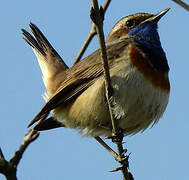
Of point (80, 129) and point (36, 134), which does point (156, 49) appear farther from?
point (36, 134)

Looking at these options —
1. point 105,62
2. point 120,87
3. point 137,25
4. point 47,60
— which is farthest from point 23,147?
point 47,60

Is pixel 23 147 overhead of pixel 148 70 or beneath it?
beneath

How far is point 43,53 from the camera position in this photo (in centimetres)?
995

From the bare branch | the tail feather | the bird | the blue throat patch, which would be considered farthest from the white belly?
the bare branch

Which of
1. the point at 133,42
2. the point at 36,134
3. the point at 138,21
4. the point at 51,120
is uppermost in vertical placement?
the point at 138,21

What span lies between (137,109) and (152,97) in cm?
33

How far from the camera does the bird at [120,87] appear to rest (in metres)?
7.12

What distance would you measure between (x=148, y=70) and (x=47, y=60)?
3.04m

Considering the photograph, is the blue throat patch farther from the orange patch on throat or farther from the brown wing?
the brown wing

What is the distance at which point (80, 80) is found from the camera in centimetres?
783

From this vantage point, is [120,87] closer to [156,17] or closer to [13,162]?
[156,17]

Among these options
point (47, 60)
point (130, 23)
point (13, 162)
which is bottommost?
point (13, 162)

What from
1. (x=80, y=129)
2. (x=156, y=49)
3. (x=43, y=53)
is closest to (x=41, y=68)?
(x=43, y=53)

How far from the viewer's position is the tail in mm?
8906
